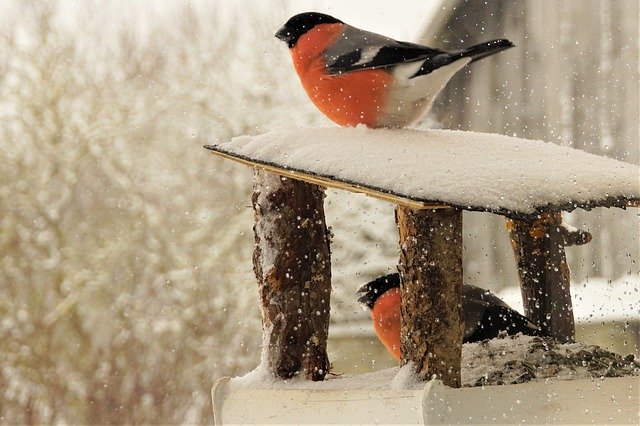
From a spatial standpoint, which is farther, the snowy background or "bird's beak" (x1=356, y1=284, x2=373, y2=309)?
the snowy background

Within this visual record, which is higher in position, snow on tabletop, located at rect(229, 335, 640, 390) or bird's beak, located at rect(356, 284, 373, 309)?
bird's beak, located at rect(356, 284, 373, 309)

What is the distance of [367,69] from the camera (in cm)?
100

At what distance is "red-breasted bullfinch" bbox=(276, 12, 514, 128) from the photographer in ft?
3.17

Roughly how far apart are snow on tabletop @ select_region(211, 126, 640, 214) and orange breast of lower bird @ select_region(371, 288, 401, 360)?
8.2 inches

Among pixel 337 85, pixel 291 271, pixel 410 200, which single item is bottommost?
pixel 291 271

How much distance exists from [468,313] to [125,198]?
211cm

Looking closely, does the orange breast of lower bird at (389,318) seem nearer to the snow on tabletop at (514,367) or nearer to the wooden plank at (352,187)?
the snow on tabletop at (514,367)

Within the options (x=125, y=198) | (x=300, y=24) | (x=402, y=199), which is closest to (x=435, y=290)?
(x=402, y=199)

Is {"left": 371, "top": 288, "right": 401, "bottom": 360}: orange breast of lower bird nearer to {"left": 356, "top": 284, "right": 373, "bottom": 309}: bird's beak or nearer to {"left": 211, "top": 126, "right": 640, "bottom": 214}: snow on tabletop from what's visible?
{"left": 356, "top": 284, "right": 373, "bottom": 309}: bird's beak

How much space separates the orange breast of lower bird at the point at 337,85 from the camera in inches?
39.5

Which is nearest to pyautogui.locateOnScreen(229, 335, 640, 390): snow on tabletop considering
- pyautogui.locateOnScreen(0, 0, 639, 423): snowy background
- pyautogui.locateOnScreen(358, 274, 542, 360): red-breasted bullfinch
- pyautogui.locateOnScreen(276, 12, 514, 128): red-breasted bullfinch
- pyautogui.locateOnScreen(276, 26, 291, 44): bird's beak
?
pyautogui.locateOnScreen(358, 274, 542, 360): red-breasted bullfinch

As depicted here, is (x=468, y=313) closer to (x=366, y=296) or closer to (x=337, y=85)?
(x=366, y=296)

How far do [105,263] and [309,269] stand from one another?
207cm

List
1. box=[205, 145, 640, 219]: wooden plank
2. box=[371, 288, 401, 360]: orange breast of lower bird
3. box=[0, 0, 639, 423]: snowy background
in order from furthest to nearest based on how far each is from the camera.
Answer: box=[0, 0, 639, 423]: snowy background, box=[371, 288, 401, 360]: orange breast of lower bird, box=[205, 145, 640, 219]: wooden plank
